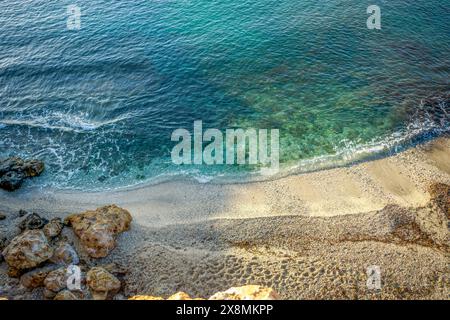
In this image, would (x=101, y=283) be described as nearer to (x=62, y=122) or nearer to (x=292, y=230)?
(x=292, y=230)

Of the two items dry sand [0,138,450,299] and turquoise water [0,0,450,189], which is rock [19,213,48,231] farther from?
turquoise water [0,0,450,189]

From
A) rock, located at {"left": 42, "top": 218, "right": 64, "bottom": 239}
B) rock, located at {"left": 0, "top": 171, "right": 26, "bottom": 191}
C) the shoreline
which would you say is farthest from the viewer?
rock, located at {"left": 0, "top": 171, "right": 26, "bottom": 191}

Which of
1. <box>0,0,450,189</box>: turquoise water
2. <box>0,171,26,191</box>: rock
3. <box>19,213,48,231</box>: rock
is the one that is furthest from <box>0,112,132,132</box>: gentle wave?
<box>19,213,48,231</box>: rock

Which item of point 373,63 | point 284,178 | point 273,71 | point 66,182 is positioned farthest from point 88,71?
point 373,63

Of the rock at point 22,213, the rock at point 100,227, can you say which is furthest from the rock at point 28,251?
the rock at point 22,213

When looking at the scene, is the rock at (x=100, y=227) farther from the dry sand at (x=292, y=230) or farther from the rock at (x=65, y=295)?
the rock at (x=65, y=295)

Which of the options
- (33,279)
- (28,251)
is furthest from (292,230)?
(28,251)
